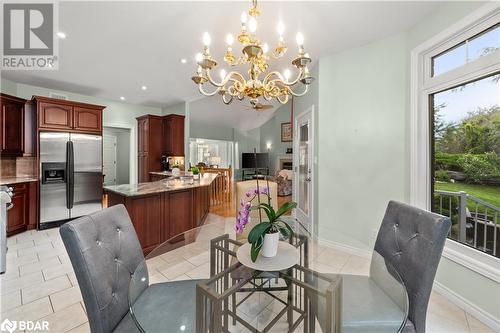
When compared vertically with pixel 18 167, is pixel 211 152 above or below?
above

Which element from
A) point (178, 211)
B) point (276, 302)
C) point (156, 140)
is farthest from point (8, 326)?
point (156, 140)

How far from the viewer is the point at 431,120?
2238 millimetres

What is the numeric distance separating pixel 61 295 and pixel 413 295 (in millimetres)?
2781

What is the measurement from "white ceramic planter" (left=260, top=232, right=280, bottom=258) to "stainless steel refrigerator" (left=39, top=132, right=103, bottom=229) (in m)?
4.34

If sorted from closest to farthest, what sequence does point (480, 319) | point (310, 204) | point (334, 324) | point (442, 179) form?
point (334, 324) → point (480, 319) → point (442, 179) → point (310, 204)

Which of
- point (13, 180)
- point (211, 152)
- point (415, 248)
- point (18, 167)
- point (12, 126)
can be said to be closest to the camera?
point (415, 248)

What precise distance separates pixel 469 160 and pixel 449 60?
0.97 metres

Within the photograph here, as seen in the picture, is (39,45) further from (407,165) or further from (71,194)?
(407,165)

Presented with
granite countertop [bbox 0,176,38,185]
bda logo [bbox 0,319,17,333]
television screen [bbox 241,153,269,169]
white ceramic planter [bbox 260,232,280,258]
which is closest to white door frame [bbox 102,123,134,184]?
granite countertop [bbox 0,176,38,185]

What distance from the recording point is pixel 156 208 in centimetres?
284

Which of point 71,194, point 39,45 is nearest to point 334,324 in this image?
point 39,45

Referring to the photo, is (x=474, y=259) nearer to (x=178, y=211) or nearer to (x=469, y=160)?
(x=469, y=160)

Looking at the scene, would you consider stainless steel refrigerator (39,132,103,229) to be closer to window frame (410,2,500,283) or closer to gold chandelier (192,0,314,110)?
gold chandelier (192,0,314,110)

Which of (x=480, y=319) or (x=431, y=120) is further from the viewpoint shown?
(x=431, y=120)
